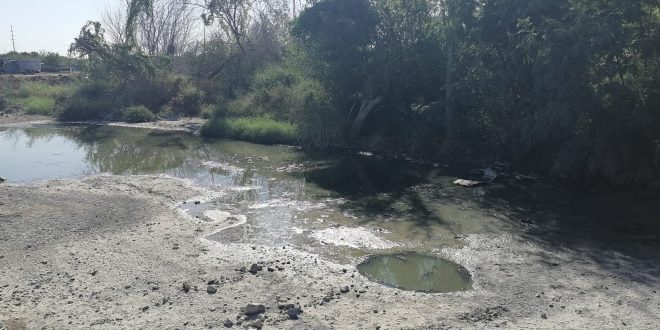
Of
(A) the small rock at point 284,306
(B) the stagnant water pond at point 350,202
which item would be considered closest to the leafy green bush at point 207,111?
(B) the stagnant water pond at point 350,202

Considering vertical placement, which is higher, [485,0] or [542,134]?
[485,0]

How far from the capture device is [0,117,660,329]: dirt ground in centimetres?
931

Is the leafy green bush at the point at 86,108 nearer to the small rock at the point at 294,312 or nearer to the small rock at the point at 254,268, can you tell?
the small rock at the point at 254,268

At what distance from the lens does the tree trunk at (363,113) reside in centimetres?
2835

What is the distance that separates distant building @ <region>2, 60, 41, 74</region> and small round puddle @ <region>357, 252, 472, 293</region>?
212ft

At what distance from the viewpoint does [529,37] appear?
800 inches

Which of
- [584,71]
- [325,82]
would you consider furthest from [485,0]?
[325,82]

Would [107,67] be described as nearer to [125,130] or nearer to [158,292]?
[125,130]

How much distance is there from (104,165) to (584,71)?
1833cm

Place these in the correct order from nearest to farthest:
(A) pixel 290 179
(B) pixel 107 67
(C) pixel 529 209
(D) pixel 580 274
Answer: (D) pixel 580 274 < (C) pixel 529 209 < (A) pixel 290 179 < (B) pixel 107 67

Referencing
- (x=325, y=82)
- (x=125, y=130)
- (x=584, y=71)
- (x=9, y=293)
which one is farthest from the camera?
(x=125, y=130)

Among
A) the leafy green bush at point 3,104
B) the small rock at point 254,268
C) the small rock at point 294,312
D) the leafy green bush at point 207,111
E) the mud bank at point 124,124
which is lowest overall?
the small rock at point 294,312

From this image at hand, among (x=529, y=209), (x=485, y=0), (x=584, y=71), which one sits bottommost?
(x=529, y=209)

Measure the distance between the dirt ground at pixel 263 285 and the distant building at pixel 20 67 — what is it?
59025mm
